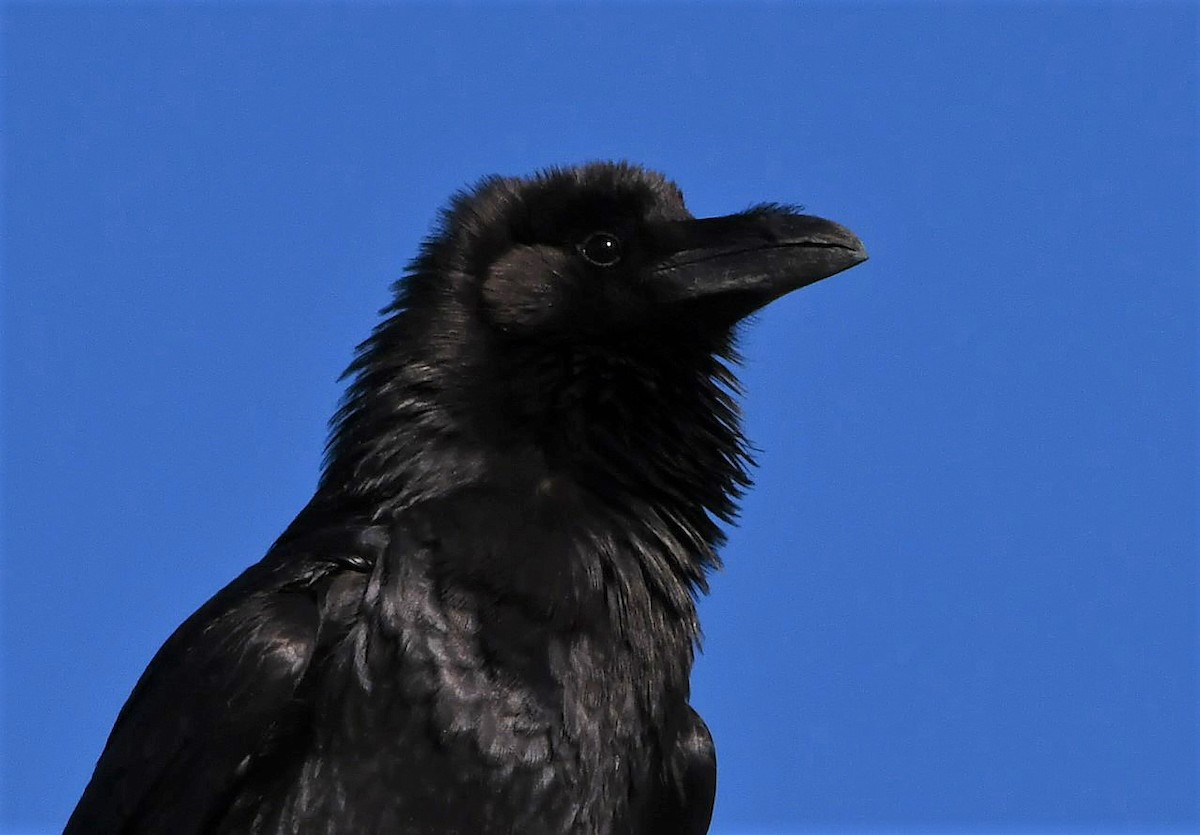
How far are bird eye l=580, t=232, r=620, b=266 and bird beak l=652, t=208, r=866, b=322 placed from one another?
17 centimetres

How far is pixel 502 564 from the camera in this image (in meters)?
6.44

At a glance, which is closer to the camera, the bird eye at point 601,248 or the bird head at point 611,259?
the bird head at point 611,259

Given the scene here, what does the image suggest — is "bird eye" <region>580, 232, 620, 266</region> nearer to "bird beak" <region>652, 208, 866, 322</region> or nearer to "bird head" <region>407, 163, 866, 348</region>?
"bird head" <region>407, 163, 866, 348</region>

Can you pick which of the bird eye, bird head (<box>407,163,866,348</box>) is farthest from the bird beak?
the bird eye

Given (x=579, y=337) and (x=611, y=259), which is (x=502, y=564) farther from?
(x=611, y=259)

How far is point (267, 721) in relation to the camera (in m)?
6.29

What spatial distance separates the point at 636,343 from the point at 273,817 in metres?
2.15

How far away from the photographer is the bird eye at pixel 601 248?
7273mm

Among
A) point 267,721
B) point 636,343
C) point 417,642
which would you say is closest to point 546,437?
point 636,343

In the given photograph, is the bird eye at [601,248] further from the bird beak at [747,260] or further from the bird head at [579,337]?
the bird beak at [747,260]

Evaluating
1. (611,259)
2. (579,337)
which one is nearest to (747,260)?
(611,259)

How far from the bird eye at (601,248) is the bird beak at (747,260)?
17cm

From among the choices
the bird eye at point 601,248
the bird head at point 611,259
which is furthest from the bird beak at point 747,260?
the bird eye at point 601,248

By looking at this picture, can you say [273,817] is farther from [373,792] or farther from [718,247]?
[718,247]
